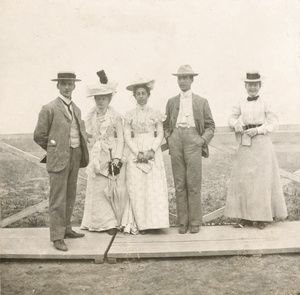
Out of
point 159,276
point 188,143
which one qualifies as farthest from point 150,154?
point 159,276

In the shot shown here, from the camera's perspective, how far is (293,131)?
5180 mm

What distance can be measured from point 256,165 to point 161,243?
55.9 inches

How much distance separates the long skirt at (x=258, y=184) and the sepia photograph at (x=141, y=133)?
1 cm

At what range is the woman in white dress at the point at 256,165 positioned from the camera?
175 inches

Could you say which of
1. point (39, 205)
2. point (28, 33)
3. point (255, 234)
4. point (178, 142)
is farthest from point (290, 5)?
point (39, 205)

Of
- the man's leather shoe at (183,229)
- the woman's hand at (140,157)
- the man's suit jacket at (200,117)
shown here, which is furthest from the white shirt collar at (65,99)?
the man's leather shoe at (183,229)

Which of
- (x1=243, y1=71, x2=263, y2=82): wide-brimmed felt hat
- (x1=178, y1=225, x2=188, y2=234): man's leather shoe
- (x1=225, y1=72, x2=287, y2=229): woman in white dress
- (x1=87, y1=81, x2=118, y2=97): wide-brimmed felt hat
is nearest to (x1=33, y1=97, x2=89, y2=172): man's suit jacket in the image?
(x1=87, y1=81, x2=118, y2=97): wide-brimmed felt hat

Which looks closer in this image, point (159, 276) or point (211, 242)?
point (159, 276)

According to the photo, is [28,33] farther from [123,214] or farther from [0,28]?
[123,214]

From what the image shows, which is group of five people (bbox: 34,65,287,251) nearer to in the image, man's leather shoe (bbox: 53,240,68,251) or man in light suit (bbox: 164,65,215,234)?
man in light suit (bbox: 164,65,215,234)

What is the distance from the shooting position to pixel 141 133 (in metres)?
4.51

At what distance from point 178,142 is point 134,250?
4.24 ft

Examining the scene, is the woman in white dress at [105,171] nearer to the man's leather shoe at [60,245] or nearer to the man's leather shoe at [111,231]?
the man's leather shoe at [111,231]

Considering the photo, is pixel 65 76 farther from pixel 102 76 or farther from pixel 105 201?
pixel 105 201
